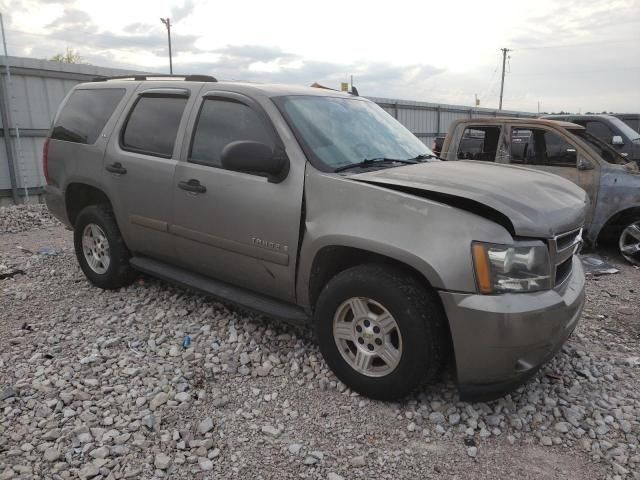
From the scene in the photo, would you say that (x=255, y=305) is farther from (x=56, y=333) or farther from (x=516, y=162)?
(x=516, y=162)

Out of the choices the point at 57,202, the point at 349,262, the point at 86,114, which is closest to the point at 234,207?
the point at 349,262

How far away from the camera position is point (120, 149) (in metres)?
4.26

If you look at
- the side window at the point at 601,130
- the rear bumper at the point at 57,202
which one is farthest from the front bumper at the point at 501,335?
the side window at the point at 601,130

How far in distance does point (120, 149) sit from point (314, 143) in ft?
6.45

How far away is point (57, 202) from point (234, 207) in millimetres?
2550

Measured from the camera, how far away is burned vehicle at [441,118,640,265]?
6102mm

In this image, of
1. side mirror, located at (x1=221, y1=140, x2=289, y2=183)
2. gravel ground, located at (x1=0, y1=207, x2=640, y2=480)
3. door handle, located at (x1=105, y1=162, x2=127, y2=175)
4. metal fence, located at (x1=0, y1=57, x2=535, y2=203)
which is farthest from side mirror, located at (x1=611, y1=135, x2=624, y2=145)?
metal fence, located at (x1=0, y1=57, x2=535, y2=203)

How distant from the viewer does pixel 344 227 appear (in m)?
2.88

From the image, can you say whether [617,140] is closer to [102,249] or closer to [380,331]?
[380,331]

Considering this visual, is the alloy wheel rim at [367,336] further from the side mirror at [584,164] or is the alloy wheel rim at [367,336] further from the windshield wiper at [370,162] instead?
the side mirror at [584,164]

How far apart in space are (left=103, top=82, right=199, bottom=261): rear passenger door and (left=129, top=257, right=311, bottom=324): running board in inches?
4.1

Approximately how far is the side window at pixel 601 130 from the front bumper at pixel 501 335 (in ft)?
22.9

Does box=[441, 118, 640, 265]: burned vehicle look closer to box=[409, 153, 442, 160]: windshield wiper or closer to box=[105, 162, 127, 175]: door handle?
box=[409, 153, 442, 160]: windshield wiper

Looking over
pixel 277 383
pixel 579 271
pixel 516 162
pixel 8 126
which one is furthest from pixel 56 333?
pixel 8 126
